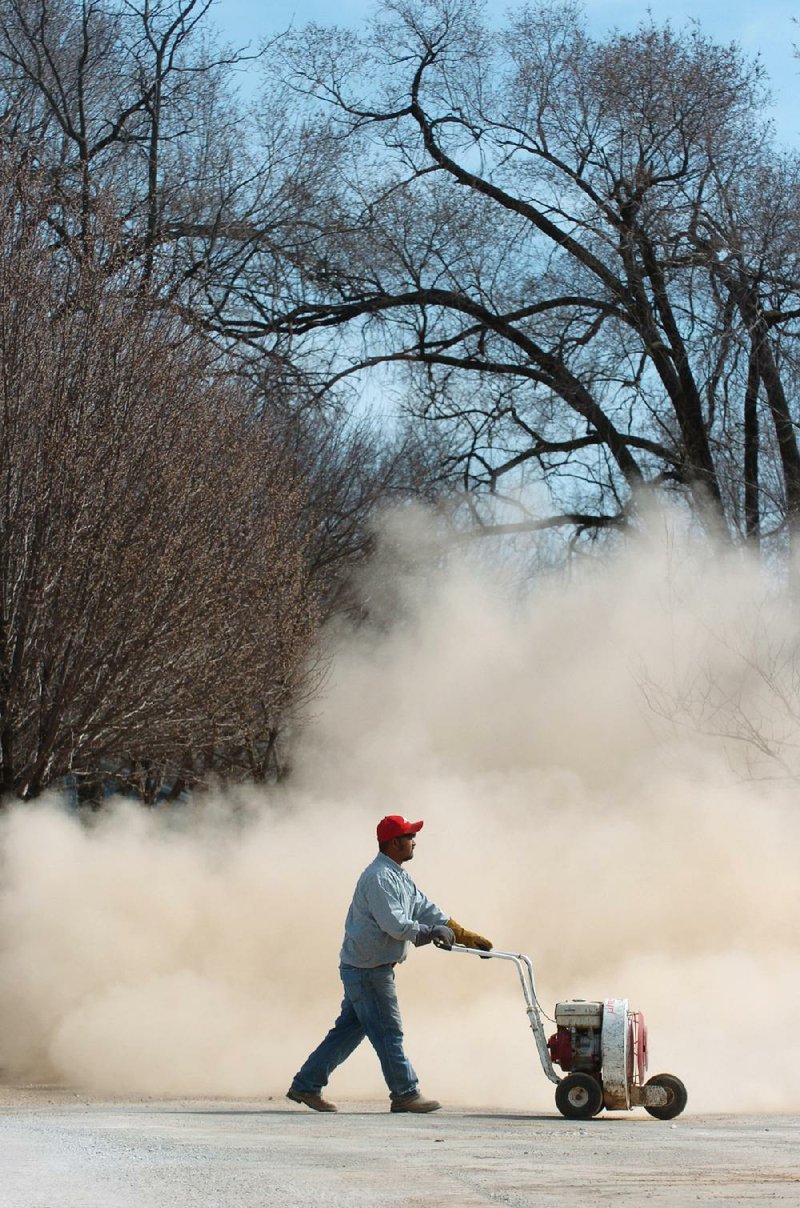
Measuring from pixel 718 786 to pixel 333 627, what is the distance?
7.76 meters

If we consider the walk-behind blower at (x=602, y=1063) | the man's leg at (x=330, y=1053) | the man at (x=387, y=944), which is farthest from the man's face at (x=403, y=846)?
the man's leg at (x=330, y=1053)

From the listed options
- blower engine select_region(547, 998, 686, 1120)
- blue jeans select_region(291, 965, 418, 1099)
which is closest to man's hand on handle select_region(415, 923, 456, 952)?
blue jeans select_region(291, 965, 418, 1099)

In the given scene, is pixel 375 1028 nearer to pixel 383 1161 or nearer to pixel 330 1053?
pixel 330 1053

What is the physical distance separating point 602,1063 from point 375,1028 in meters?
1.41

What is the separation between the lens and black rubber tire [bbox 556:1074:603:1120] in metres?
8.64

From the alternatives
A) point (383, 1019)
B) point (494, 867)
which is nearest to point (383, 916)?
point (383, 1019)

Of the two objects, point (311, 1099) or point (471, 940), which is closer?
point (471, 940)

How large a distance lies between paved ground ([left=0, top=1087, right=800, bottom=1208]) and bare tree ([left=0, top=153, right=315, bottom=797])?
238 inches

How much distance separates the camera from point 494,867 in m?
15.1

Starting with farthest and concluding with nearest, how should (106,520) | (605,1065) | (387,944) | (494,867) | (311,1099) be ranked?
1. (494,867)
2. (106,520)
3. (311,1099)
4. (387,944)
5. (605,1065)

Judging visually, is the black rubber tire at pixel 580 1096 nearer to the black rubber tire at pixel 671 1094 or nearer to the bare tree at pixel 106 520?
the black rubber tire at pixel 671 1094

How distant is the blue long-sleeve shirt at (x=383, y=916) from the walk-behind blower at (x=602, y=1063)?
0.57 metres

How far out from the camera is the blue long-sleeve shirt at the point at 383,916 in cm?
916

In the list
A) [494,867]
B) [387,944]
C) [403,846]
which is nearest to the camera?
[387,944]
